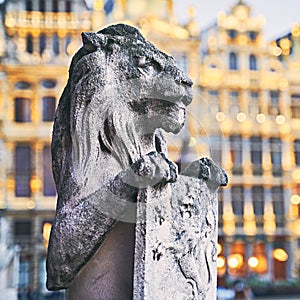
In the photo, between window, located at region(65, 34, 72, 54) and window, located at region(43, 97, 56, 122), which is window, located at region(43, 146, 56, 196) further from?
window, located at region(65, 34, 72, 54)

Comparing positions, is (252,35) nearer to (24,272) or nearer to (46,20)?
(46,20)

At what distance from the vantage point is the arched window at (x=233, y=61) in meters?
27.4

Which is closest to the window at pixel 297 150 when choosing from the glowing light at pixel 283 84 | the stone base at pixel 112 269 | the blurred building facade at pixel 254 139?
the blurred building facade at pixel 254 139

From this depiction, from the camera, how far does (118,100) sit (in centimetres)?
264

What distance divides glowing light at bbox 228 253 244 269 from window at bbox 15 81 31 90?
33.2ft

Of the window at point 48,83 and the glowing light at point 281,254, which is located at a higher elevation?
the window at point 48,83

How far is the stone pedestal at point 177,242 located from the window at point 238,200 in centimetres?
2432

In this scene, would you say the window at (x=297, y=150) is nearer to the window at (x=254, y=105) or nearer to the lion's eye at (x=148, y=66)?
the window at (x=254, y=105)

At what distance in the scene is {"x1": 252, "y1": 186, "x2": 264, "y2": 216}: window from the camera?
2699 centimetres

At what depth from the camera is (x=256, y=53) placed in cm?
2742

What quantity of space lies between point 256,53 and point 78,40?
7.16 meters

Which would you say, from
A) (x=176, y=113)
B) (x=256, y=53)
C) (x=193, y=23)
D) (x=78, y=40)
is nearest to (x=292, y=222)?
(x=256, y=53)

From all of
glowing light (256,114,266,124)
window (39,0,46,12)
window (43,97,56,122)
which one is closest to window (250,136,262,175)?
glowing light (256,114,266,124)

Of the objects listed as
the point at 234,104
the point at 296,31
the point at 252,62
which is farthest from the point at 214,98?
the point at 296,31
